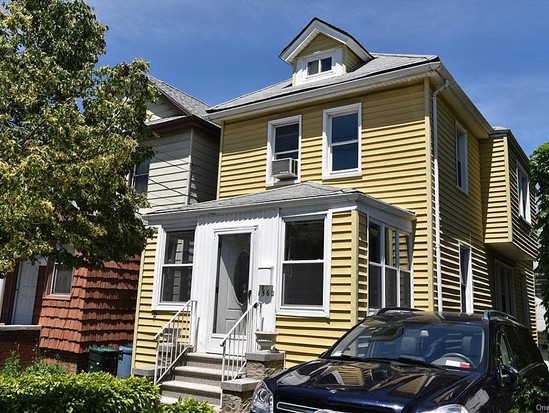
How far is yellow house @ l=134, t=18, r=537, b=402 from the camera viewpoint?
980cm

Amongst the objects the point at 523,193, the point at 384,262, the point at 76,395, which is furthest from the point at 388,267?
the point at 523,193

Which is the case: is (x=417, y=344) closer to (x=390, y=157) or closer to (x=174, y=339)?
(x=174, y=339)

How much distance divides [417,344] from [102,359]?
9726 millimetres

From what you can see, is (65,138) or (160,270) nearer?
(65,138)

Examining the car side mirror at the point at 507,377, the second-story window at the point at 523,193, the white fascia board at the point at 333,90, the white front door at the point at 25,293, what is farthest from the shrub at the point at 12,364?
the second-story window at the point at 523,193

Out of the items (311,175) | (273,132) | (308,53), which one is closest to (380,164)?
(311,175)

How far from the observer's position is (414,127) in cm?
1180

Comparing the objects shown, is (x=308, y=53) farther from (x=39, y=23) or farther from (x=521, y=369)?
(x=521, y=369)

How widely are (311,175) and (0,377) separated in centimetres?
800

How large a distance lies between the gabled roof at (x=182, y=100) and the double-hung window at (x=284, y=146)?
97.7 inches

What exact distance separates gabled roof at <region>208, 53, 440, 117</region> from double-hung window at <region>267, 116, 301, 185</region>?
759 mm

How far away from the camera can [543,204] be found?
8055 mm

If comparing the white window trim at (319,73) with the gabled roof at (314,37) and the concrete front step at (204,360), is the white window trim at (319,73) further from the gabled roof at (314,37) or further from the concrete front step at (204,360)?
the concrete front step at (204,360)

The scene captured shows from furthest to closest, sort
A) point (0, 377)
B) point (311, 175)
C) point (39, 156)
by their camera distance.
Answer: point (311, 175) → point (0, 377) → point (39, 156)
